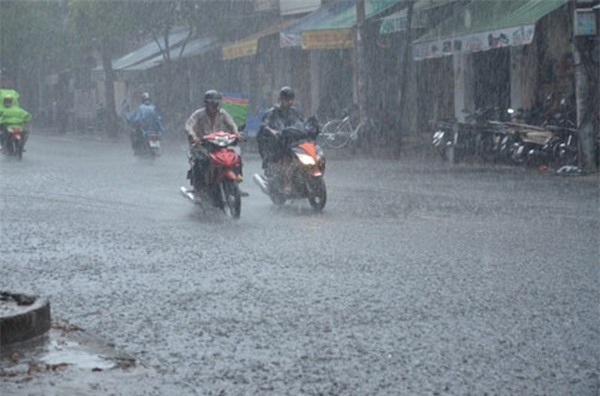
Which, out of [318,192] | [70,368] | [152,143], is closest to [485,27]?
[152,143]

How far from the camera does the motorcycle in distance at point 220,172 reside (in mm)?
13953

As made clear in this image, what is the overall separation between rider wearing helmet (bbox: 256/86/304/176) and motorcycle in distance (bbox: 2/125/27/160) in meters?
12.8

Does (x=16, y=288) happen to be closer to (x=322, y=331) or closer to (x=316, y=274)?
(x=316, y=274)

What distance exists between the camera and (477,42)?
75.8ft

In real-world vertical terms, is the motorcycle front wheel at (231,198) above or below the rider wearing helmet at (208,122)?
below

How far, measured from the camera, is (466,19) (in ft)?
81.3

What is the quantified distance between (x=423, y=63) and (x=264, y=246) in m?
21.1

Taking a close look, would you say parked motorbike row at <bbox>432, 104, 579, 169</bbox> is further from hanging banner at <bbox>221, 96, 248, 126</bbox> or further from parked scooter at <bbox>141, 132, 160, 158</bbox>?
parked scooter at <bbox>141, 132, 160, 158</bbox>

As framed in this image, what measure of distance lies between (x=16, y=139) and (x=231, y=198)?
14423mm

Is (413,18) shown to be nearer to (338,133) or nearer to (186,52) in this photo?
(338,133)

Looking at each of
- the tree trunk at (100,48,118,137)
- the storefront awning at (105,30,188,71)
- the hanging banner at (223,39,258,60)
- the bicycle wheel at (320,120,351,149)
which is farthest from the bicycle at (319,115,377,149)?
the tree trunk at (100,48,118,137)

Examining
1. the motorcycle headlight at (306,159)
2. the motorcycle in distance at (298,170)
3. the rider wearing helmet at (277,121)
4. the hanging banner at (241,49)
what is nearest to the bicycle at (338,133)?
the hanging banner at (241,49)

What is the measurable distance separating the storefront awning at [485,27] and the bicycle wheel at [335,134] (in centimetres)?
392

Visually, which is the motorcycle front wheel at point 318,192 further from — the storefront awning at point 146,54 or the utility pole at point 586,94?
the storefront awning at point 146,54
